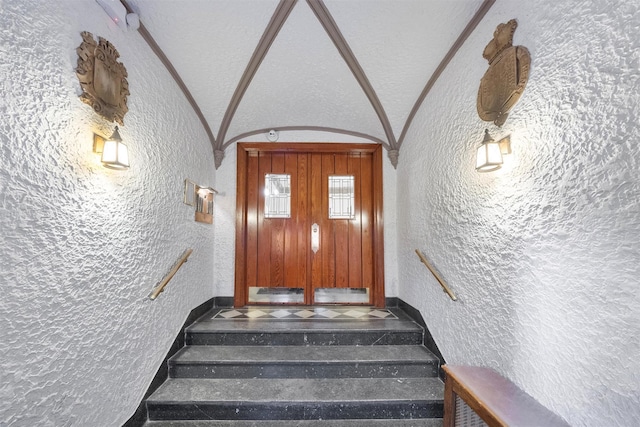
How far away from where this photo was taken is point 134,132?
1717mm

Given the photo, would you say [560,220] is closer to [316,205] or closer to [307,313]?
[307,313]

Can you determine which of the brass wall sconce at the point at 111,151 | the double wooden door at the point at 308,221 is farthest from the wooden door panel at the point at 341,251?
the brass wall sconce at the point at 111,151

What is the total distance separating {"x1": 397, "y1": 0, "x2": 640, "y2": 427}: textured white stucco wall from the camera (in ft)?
2.94

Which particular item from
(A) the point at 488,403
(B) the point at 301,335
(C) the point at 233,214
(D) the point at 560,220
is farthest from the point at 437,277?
(C) the point at 233,214

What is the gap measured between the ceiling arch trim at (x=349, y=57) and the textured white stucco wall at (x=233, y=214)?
1.62ft

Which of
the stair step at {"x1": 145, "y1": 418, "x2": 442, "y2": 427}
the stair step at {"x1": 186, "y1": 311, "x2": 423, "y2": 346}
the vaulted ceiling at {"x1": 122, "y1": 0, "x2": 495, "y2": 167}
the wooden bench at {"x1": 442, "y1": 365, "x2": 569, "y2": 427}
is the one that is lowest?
the stair step at {"x1": 145, "y1": 418, "x2": 442, "y2": 427}

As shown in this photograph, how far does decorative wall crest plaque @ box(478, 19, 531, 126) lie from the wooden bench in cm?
135

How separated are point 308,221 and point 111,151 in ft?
7.45

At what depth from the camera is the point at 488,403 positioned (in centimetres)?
121

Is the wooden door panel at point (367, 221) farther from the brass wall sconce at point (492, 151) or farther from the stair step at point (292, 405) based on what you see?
the brass wall sconce at point (492, 151)

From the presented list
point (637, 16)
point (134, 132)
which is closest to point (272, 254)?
point (134, 132)

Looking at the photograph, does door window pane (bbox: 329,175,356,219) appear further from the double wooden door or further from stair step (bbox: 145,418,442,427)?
stair step (bbox: 145,418,442,427)

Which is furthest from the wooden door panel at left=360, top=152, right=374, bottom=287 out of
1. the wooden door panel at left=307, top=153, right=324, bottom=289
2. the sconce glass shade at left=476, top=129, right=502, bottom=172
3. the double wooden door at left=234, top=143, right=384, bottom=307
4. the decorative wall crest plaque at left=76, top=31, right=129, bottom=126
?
the decorative wall crest plaque at left=76, top=31, right=129, bottom=126

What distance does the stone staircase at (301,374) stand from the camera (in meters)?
1.84
